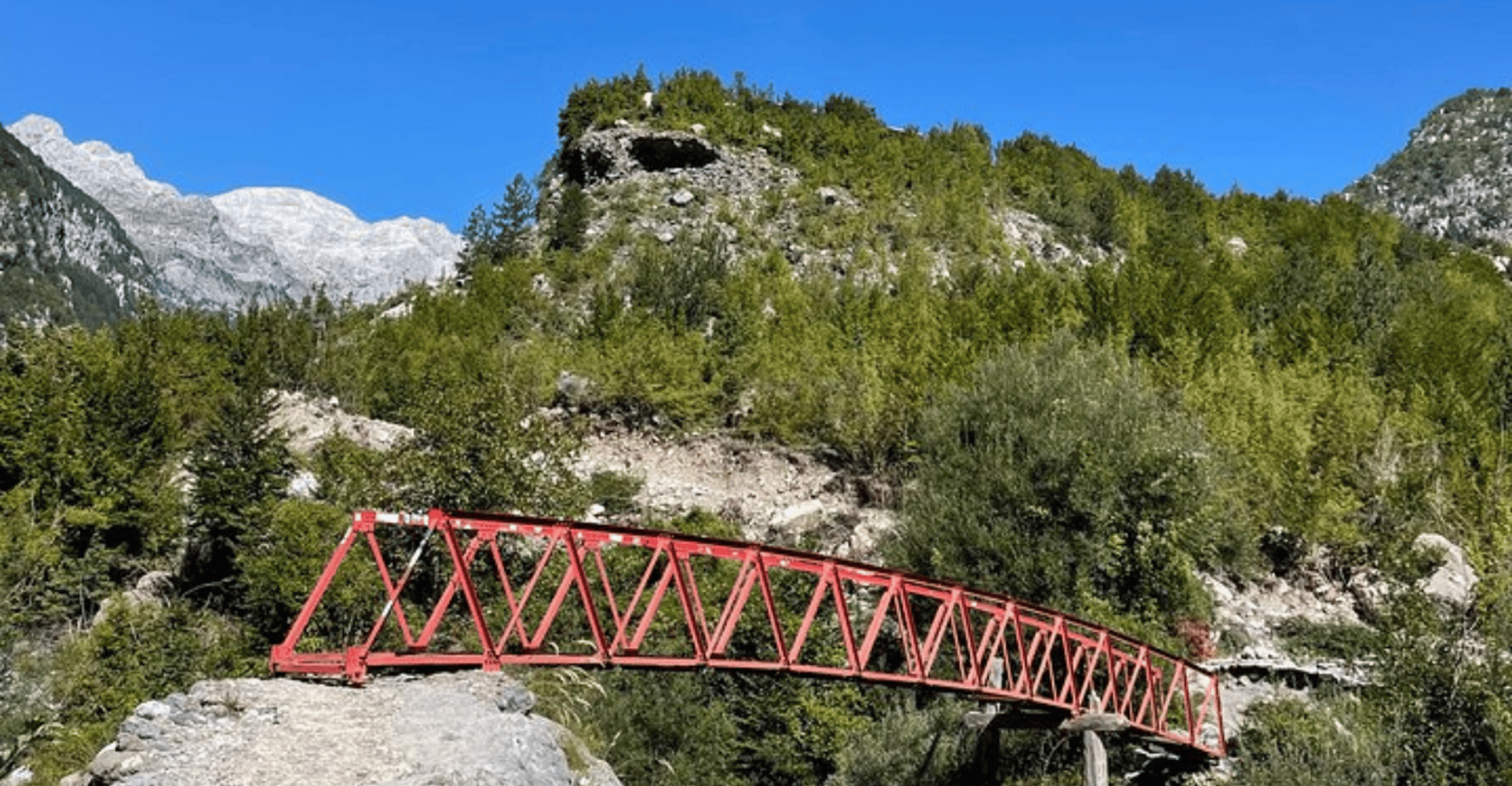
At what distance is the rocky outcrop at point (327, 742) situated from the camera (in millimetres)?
11242

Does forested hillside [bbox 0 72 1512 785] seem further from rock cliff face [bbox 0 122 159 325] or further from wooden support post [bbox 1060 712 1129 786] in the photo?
rock cliff face [bbox 0 122 159 325]

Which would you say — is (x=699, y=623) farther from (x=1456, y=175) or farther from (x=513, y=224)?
(x=1456, y=175)

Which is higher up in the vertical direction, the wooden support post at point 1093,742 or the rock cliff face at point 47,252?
the rock cliff face at point 47,252

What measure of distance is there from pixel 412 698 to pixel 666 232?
155 feet

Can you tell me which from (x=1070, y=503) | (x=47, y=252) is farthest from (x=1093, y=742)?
(x=47, y=252)

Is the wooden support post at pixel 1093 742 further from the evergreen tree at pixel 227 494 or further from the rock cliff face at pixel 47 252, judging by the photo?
the rock cliff face at pixel 47 252

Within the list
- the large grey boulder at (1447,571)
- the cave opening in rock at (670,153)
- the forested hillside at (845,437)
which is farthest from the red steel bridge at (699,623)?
the cave opening in rock at (670,153)

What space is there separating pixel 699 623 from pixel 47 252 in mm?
200104

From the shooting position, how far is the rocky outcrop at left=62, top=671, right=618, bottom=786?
11.2 m

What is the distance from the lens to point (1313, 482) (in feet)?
116

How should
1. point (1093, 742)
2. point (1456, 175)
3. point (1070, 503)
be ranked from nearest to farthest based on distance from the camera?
point (1093, 742) → point (1070, 503) → point (1456, 175)

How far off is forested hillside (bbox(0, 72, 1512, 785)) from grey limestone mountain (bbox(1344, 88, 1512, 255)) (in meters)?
75.5

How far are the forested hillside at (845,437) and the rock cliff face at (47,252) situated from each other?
124919 millimetres

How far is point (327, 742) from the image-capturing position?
12.4 m
